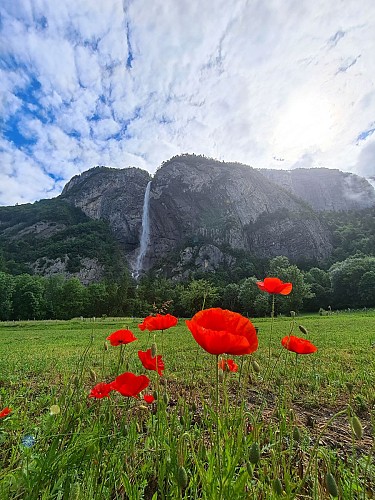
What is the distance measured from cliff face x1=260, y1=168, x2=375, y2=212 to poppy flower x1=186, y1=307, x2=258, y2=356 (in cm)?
14278

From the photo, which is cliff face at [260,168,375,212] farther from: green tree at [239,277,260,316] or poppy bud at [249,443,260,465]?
poppy bud at [249,443,260,465]

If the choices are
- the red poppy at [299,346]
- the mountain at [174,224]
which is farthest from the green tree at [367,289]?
the red poppy at [299,346]

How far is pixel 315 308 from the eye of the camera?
5616 centimetres

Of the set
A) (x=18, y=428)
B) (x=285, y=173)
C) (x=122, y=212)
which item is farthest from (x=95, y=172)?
(x=18, y=428)

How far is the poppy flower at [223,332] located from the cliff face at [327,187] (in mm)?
142779

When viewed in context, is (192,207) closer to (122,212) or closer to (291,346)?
(122,212)

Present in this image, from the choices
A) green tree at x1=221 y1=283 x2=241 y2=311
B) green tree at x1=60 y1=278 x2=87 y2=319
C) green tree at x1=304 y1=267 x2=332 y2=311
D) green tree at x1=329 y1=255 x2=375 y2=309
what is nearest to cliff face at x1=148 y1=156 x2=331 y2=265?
green tree at x1=304 y1=267 x2=332 y2=311

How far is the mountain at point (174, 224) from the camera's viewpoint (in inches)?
3752

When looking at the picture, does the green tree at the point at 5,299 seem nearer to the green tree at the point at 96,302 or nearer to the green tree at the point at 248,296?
the green tree at the point at 96,302

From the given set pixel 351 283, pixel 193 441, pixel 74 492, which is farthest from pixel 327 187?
pixel 74 492

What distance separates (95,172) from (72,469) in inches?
5780

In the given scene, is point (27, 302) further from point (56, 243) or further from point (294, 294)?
Answer: point (56, 243)

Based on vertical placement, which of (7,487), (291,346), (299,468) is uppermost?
(291,346)

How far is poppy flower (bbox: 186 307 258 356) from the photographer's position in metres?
0.94
